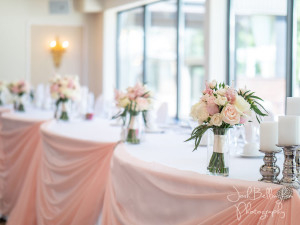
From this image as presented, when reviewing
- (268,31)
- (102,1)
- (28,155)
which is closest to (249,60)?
(268,31)

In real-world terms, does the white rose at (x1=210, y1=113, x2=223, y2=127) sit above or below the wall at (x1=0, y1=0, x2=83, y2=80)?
below

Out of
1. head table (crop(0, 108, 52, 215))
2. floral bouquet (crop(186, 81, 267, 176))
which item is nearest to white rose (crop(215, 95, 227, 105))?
floral bouquet (crop(186, 81, 267, 176))

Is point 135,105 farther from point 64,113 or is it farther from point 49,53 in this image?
point 49,53

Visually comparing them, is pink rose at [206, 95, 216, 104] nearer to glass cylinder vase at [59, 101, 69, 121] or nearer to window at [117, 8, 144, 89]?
glass cylinder vase at [59, 101, 69, 121]

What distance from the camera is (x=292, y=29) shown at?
5473 millimetres

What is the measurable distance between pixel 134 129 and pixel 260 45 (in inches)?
233

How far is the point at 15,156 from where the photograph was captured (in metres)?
5.44

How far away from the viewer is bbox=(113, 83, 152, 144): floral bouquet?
3457mm

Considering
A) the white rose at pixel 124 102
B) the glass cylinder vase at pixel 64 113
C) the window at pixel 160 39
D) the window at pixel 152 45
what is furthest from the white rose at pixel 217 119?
the window at pixel 160 39

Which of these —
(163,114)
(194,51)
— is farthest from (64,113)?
(194,51)

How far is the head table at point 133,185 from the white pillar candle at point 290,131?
0.20m

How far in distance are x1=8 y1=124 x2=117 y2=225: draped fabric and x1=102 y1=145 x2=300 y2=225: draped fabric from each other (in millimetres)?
395

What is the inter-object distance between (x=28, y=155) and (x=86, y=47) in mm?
5308

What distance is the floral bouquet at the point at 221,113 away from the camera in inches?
82.4
